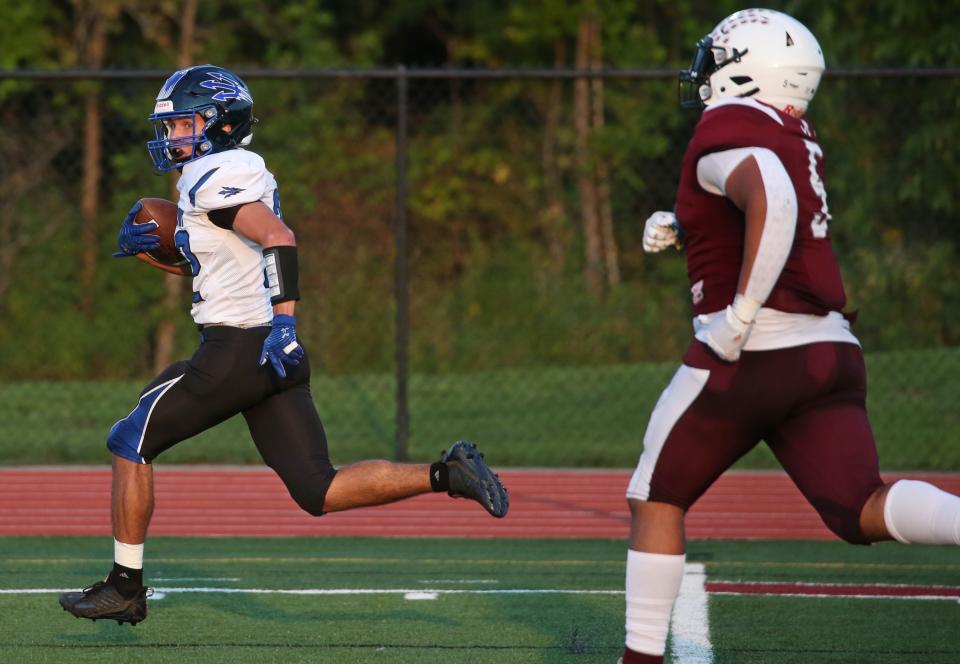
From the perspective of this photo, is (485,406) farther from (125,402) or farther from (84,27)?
(84,27)

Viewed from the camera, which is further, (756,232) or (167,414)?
(167,414)

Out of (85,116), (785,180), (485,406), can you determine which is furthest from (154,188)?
(785,180)

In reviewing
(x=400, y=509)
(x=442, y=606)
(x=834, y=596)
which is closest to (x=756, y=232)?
(x=442, y=606)

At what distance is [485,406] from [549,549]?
170 inches

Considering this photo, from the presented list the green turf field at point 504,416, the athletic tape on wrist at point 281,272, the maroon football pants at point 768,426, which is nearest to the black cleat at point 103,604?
the athletic tape on wrist at point 281,272

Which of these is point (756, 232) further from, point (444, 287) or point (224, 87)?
point (444, 287)

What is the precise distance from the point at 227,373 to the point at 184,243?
0.46 metres

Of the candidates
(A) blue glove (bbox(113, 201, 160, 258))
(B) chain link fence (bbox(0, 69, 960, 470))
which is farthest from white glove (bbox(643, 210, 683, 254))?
(B) chain link fence (bbox(0, 69, 960, 470))

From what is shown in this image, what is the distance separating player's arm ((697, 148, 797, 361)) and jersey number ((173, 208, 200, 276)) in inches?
79.5

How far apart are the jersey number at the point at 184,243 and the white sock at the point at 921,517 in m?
2.44

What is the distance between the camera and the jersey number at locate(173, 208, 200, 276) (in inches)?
199

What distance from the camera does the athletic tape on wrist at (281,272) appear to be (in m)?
4.84

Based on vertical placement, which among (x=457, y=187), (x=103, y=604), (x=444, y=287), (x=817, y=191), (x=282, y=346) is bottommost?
(x=444, y=287)

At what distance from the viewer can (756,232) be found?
3.71m
